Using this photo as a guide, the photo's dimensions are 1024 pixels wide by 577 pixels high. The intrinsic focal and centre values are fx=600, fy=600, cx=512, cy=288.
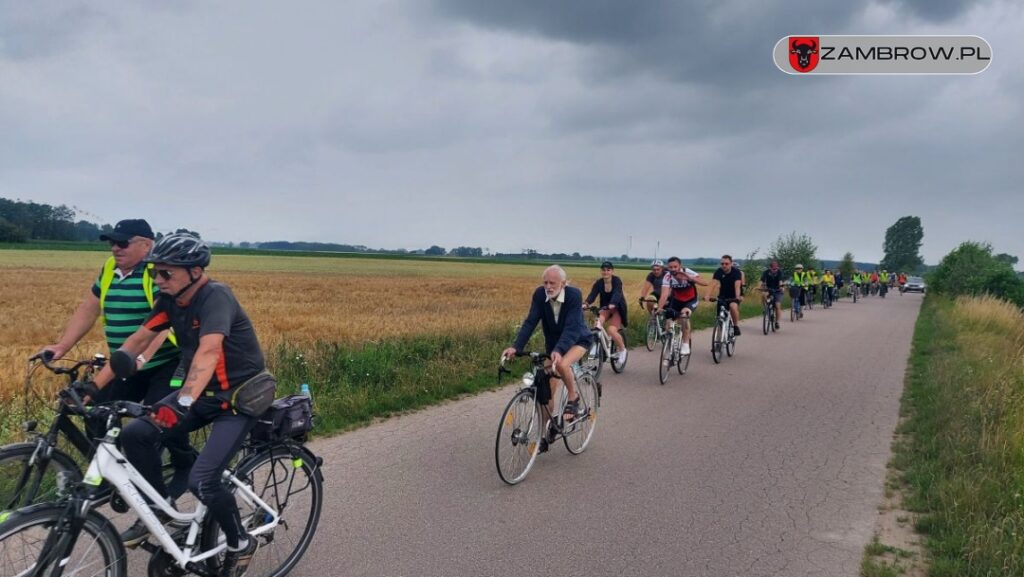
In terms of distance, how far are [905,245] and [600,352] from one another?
127201mm

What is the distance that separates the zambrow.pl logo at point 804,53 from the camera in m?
12.1

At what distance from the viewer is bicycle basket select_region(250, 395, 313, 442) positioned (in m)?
3.48

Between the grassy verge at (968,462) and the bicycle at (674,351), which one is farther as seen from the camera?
the bicycle at (674,351)

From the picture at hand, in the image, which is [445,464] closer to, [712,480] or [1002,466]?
[712,480]

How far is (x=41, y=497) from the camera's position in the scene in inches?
141

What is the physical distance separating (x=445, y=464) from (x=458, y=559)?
175cm

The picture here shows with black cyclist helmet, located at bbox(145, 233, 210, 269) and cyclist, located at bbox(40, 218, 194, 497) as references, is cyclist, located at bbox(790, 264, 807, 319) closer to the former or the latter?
cyclist, located at bbox(40, 218, 194, 497)

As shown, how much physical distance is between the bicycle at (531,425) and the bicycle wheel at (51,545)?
2.68 metres

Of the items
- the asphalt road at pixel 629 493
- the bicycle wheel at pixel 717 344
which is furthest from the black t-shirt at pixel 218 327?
the bicycle wheel at pixel 717 344

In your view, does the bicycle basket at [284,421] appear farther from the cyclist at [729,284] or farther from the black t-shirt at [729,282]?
the black t-shirt at [729,282]

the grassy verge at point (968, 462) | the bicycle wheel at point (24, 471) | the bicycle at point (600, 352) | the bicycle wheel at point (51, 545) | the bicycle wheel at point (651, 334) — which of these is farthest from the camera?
the bicycle wheel at point (651, 334)

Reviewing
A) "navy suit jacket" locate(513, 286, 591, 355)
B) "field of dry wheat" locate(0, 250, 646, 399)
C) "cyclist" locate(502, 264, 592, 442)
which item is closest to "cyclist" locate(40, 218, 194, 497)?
"cyclist" locate(502, 264, 592, 442)

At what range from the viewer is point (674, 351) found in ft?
32.7

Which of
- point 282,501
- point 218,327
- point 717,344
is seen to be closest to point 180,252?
point 218,327
